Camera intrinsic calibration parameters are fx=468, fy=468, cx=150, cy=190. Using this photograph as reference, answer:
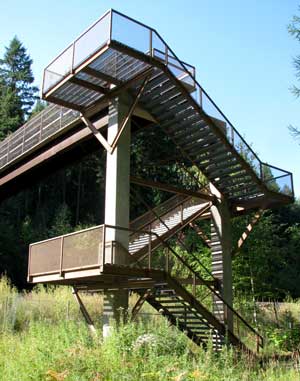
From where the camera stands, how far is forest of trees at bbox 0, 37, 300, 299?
69.7 feet

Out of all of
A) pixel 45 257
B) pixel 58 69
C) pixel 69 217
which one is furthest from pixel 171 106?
pixel 69 217

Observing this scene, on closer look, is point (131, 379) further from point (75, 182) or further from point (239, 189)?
point (75, 182)

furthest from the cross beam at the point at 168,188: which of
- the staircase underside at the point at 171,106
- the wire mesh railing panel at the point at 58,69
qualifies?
the wire mesh railing panel at the point at 58,69

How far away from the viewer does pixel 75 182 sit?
41688mm

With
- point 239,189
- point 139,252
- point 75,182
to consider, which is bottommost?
point 139,252

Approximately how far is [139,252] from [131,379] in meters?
6.99

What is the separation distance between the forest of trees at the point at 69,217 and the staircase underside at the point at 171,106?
20.2 ft

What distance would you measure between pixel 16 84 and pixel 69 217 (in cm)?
2010

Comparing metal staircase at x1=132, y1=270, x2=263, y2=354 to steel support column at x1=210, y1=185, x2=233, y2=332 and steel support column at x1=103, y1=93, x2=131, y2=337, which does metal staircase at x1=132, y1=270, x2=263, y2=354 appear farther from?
steel support column at x1=210, y1=185, x2=233, y2=332

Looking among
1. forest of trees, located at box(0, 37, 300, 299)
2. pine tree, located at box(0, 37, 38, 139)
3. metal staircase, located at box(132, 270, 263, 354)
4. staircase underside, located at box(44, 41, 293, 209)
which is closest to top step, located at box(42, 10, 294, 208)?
staircase underside, located at box(44, 41, 293, 209)

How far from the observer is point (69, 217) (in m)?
36.1

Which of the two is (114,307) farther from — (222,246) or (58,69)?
(58,69)

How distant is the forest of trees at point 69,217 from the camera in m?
21.2

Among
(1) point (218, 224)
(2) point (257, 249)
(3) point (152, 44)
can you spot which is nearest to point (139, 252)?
(1) point (218, 224)
